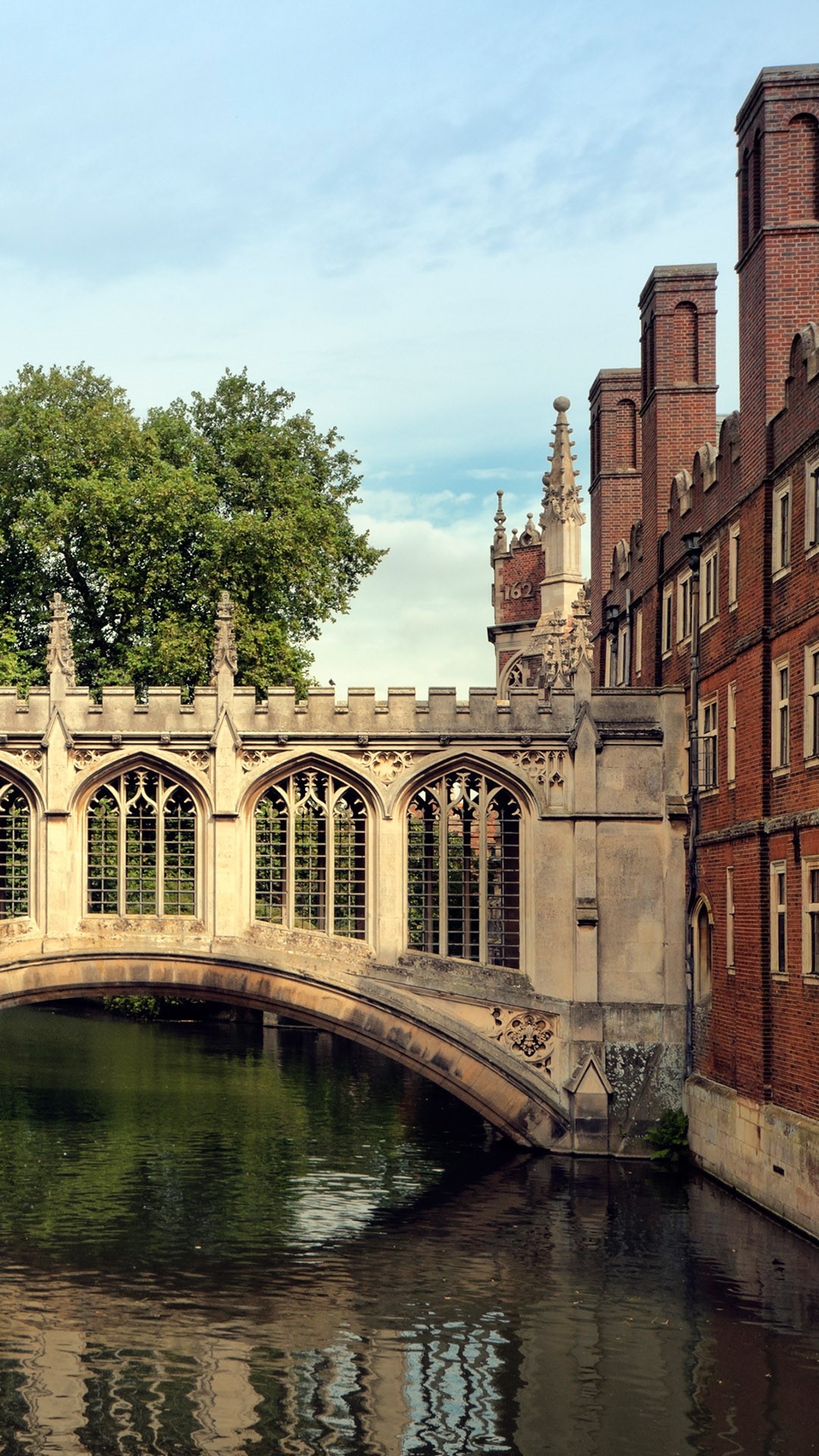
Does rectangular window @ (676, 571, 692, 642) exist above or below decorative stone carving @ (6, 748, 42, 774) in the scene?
above

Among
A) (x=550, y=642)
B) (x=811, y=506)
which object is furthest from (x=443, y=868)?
(x=550, y=642)

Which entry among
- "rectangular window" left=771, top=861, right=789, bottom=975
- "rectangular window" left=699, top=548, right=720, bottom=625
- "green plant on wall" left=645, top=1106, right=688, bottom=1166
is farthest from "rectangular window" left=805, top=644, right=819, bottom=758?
"green plant on wall" left=645, top=1106, right=688, bottom=1166

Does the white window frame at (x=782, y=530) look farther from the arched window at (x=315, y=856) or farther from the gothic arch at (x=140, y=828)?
the gothic arch at (x=140, y=828)

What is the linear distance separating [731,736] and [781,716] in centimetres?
235

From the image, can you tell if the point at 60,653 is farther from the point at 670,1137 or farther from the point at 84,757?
the point at 670,1137

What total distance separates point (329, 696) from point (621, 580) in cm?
1044

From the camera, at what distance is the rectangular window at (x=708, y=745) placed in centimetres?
2617

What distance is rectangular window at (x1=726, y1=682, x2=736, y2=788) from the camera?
82.0 ft

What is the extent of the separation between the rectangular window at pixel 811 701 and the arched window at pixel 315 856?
8.00 m

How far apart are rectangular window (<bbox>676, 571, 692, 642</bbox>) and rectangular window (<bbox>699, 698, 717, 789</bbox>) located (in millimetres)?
1851

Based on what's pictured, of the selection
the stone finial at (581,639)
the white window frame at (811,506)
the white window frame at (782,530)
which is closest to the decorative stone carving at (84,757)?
the stone finial at (581,639)

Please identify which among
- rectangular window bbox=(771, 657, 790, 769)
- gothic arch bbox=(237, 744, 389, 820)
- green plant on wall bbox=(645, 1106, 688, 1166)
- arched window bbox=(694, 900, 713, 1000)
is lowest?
green plant on wall bbox=(645, 1106, 688, 1166)

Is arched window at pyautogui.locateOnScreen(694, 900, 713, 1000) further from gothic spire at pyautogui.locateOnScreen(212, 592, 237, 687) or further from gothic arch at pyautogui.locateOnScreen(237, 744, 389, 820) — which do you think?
gothic spire at pyautogui.locateOnScreen(212, 592, 237, 687)

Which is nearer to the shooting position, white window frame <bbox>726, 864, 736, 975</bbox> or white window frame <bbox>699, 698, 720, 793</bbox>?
white window frame <bbox>726, 864, 736, 975</bbox>
